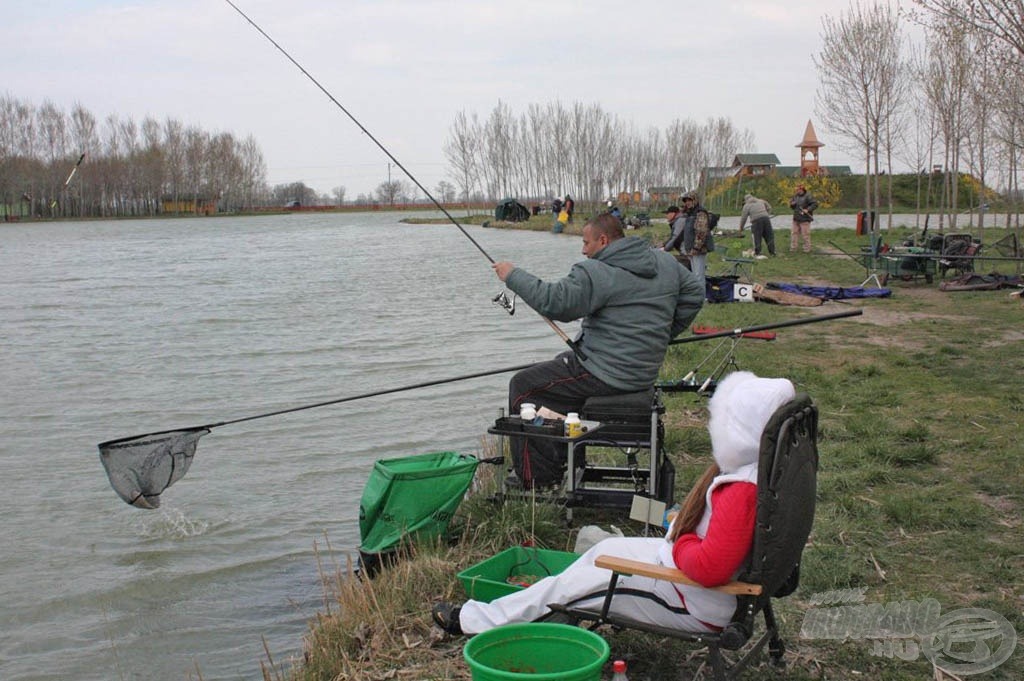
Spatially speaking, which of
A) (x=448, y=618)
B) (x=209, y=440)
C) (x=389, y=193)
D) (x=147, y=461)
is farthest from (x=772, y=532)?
(x=389, y=193)

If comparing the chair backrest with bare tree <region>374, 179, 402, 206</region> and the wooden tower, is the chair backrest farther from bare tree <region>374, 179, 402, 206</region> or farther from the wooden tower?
bare tree <region>374, 179, 402, 206</region>

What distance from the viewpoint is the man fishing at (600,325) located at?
5141 millimetres

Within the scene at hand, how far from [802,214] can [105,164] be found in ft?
136

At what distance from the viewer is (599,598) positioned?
348 centimetres

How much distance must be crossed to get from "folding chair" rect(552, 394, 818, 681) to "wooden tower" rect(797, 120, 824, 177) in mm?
72225

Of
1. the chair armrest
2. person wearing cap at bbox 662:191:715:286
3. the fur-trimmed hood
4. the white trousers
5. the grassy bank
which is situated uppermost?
person wearing cap at bbox 662:191:715:286

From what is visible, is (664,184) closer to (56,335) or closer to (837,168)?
(837,168)

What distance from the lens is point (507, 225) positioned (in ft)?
222

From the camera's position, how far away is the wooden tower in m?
73.0

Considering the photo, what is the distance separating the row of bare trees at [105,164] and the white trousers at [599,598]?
139ft

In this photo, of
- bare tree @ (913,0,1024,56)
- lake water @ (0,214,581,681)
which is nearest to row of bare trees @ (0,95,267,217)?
lake water @ (0,214,581,681)

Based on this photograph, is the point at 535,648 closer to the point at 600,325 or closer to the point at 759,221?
the point at 600,325

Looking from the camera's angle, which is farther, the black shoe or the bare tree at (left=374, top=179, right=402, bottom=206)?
the bare tree at (left=374, top=179, right=402, bottom=206)

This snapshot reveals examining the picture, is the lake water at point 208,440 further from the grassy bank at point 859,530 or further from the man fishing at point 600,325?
the man fishing at point 600,325
